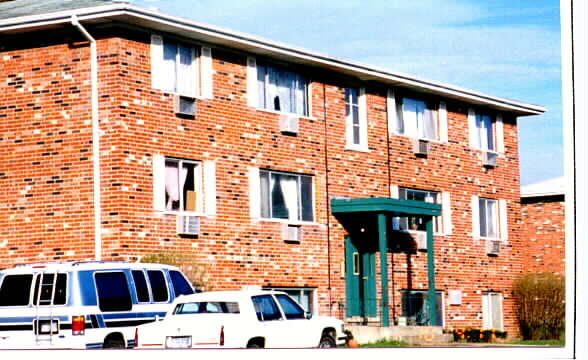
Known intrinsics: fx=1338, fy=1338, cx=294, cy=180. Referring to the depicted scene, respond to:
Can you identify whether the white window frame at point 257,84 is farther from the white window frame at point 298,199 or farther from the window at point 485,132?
the window at point 485,132

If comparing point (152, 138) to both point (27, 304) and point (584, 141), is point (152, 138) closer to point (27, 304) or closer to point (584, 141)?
point (27, 304)

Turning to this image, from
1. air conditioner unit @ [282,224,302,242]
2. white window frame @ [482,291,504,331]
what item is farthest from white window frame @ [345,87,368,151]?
white window frame @ [482,291,504,331]

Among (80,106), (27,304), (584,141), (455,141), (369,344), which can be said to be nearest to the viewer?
(584,141)

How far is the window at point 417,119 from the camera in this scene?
1510 inches

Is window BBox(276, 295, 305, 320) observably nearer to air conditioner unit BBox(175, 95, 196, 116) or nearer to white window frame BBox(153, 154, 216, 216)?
white window frame BBox(153, 154, 216, 216)

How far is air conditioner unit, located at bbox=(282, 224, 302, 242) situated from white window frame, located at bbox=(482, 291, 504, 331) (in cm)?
872

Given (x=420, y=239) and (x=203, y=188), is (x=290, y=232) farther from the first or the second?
(x=420, y=239)

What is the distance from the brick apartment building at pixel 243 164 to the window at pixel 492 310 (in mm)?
65

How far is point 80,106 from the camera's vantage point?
30406 millimetres

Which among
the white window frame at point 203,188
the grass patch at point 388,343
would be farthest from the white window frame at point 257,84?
the grass patch at point 388,343

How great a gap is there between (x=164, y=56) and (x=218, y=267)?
16.8 ft

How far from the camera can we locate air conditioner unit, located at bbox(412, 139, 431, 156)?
38375 millimetres

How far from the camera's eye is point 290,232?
33844 mm

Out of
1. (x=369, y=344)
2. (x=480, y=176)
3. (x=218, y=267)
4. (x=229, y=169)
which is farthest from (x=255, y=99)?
(x=480, y=176)
